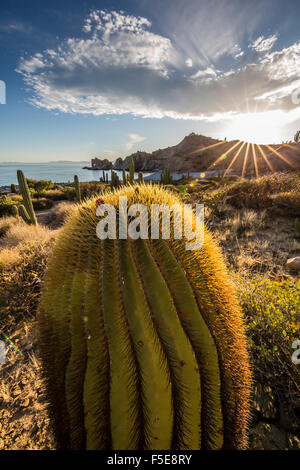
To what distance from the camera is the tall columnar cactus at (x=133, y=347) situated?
41.5 inches

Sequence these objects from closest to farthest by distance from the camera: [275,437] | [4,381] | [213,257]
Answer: [213,257]
[275,437]
[4,381]

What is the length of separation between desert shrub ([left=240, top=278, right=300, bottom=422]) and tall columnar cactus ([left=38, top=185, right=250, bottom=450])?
1112 mm

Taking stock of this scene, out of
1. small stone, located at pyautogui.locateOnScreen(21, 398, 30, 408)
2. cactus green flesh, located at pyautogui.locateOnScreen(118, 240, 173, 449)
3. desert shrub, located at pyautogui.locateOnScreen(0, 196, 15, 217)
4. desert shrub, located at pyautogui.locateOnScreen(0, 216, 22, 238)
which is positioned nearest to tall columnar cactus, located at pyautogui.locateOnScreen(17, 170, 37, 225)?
desert shrub, located at pyautogui.locateOnScreen(0, 216, 22, 238)

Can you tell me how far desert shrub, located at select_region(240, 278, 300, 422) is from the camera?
202 centimetres

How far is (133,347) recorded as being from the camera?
1.07 m

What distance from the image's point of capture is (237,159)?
50.7 m

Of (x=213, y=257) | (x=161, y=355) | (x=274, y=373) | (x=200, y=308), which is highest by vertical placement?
(x=213, y=257)

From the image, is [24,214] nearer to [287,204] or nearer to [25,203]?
[25,203]

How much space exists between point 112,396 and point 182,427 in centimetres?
43

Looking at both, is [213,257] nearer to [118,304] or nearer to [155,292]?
[155,292]

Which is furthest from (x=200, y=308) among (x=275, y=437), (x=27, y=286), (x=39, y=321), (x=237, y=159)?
(x=237, y=159)

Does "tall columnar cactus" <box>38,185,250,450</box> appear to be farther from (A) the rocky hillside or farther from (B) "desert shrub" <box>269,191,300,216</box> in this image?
(A) the rocky hillside

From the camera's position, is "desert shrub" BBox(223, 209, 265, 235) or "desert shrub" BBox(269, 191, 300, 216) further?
"desert shrub" BBox(269, 191, 300, 216)

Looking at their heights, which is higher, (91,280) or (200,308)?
(91,280)
